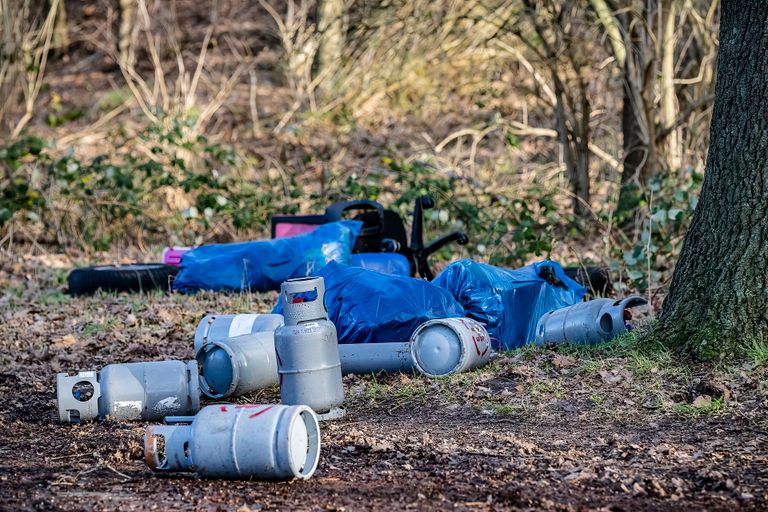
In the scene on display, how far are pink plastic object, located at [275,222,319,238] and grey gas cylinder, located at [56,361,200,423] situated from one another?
3.90 meters

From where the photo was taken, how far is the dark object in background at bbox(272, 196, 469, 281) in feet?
23.9

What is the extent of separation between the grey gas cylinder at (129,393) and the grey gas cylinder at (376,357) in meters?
0.87

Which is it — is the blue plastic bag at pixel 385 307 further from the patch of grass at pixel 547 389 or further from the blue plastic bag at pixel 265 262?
the blue plastic bag at pixel 265 262

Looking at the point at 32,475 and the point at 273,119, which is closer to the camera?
the point at 32,475

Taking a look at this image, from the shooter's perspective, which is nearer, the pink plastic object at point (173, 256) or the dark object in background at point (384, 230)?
the dark object in background at point (384, 230)

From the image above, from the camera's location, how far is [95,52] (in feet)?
66.0

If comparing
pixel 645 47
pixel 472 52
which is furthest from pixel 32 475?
pixel 472 52

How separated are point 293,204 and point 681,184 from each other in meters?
3.76

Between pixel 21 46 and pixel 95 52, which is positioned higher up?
pixel 95 52

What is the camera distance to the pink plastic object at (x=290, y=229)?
8430 mm

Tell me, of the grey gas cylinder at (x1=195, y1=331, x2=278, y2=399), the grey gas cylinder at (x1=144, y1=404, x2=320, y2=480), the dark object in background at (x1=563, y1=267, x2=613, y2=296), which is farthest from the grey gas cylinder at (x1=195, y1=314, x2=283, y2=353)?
the dark object in background at (x1=563, y1=267, x2=613, y2=296)

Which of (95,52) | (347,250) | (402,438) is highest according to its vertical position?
(95,52)

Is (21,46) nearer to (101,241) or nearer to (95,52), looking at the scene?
(101,241)

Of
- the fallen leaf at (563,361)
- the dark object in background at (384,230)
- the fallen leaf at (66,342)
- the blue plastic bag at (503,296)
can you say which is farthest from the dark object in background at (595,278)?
the fallen leaf at (66,342)
